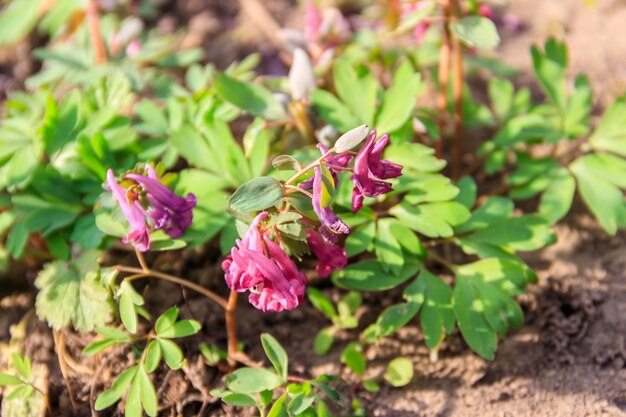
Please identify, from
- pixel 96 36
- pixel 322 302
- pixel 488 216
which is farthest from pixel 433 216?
pixel 96 36

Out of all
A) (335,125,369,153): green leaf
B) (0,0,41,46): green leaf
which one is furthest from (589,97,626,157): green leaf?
(0,0,41,46): green leaf

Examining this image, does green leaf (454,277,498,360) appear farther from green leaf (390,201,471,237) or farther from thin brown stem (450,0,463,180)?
thin brown stem (450,0,463,180)

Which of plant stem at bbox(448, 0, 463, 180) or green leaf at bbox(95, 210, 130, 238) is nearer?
green leaf at bbox(95, 210, 130, 238)

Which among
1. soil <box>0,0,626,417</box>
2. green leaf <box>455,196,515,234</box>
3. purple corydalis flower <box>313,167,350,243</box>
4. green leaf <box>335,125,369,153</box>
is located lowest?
soil <box>0,0,626,417</box>

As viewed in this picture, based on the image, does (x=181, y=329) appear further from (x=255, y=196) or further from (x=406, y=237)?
(x=406, y=237)

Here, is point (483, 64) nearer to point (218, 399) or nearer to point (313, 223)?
point (313, 223)

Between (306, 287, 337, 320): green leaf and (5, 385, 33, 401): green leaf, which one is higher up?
(5, 385, 33, 401): green leaf

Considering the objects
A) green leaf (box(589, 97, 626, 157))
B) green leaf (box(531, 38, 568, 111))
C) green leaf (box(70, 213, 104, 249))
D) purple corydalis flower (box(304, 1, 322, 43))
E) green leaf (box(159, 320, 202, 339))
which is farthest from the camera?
purple corydalis flower (box(304, 1, 322, 43))
